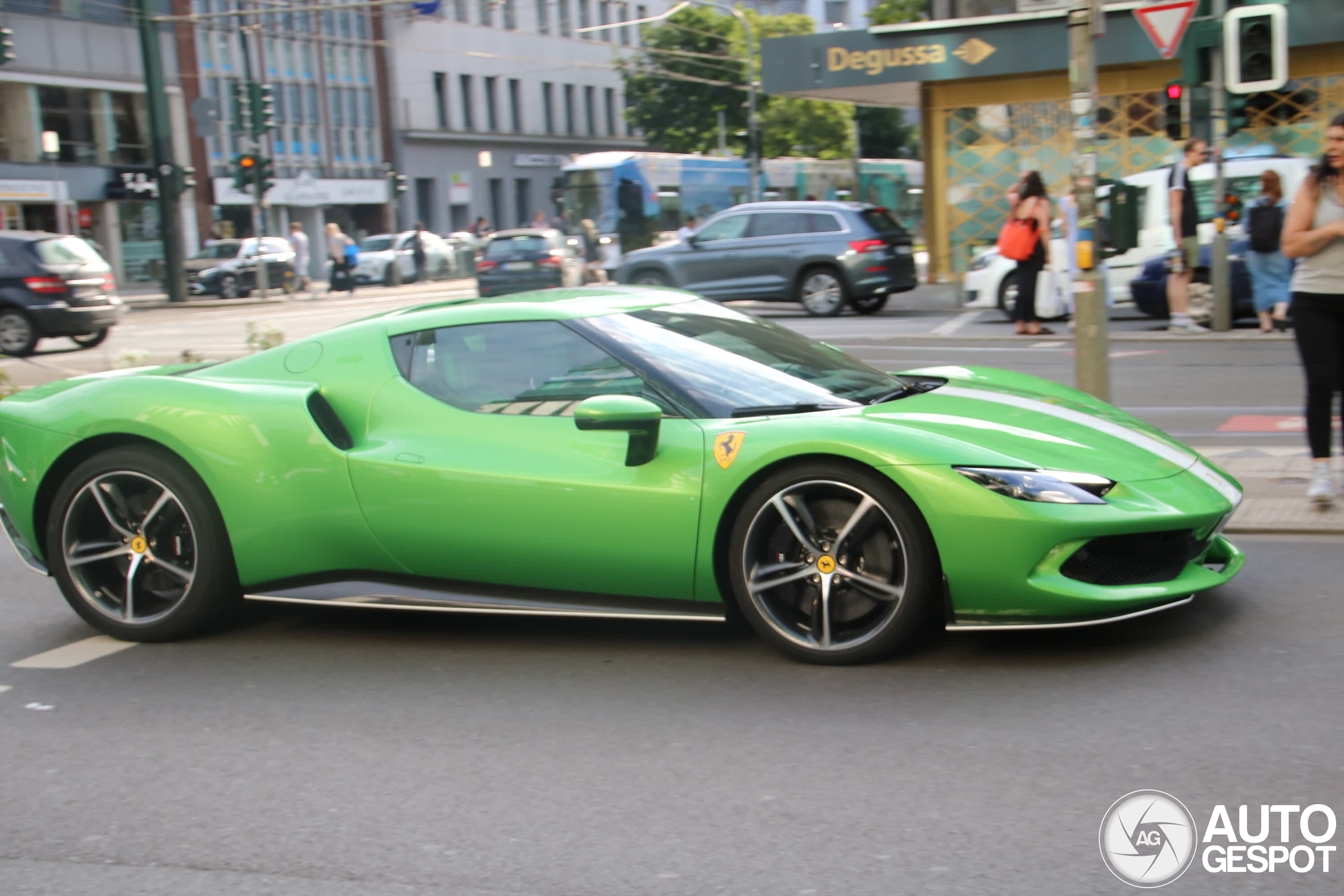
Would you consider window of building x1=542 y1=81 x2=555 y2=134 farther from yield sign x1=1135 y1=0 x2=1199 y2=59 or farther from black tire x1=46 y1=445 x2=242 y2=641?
black tire x1=46 y1=445 x2=242 y2=641

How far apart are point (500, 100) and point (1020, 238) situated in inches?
2085

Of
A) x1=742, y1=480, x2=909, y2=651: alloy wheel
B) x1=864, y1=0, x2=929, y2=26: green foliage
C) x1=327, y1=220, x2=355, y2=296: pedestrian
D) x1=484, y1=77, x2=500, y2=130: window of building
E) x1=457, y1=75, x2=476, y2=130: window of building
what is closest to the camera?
x1=742, y1=480, x2=909, y2=651: alloy wheel

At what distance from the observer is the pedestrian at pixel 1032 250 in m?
15.9

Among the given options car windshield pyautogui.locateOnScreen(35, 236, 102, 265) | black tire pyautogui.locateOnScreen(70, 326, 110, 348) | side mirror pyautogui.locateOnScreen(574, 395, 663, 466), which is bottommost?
black tire pyautogui.locateOnScreen(70, 326, 110, 348)

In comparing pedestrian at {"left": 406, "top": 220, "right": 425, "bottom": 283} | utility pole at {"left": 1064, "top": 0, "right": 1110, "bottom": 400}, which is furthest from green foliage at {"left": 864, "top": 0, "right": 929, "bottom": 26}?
utility pole at {"left": 1064, "top": 0, "right": 1110, "bottom": 400}

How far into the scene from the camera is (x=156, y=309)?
110ft

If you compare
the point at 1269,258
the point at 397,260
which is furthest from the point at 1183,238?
the point at 397,260

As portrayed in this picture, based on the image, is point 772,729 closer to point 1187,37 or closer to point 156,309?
point 1187,37

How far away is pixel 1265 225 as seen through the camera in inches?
517

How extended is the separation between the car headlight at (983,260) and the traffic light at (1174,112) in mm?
2453

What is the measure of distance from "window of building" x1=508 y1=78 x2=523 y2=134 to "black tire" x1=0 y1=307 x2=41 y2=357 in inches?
1922

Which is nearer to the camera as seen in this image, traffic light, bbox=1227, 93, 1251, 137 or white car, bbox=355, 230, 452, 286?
traffic light, bbox=1227, 93, 1251, 137

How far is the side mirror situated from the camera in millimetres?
4824

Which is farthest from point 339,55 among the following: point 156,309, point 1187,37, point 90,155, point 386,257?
point 1187,37
